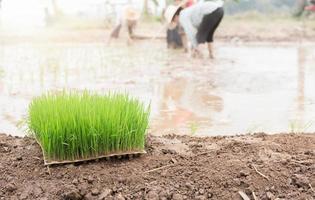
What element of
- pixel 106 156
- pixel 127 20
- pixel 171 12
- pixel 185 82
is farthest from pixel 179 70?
pixel 106 156

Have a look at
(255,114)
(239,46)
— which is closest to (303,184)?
(255,114)

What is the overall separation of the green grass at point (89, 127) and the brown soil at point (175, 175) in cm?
7

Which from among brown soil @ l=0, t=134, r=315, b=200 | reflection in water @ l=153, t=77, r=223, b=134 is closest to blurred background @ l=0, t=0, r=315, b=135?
reflection in water @ l=153, t=77, r=223, b=134

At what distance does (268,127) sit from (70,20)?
14405mm

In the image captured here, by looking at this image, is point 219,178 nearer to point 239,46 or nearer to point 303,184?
point 303,184

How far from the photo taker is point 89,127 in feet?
9.30

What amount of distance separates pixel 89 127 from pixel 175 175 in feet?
1.48

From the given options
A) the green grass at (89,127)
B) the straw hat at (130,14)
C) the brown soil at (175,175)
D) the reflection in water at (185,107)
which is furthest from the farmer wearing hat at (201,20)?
the green grass at (89,127)

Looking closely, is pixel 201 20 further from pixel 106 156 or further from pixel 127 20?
pixel 106 156

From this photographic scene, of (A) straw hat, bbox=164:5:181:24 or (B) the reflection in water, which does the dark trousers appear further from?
(B) the reflection in water

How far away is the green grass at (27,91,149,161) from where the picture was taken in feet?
9.28

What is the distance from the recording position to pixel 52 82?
7699 mm

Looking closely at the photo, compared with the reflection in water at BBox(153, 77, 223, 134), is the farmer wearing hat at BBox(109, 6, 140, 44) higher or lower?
lower

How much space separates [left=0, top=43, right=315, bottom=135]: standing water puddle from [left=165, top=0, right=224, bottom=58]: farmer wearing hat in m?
0.45
